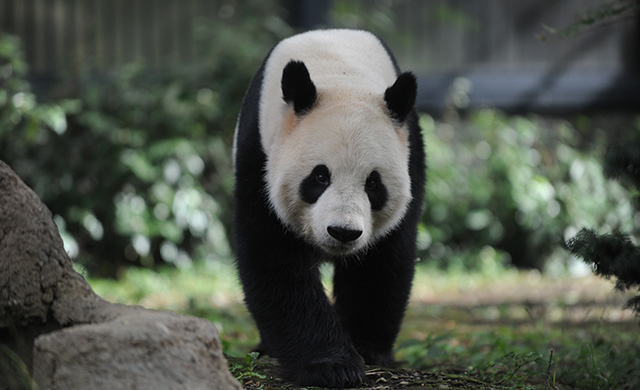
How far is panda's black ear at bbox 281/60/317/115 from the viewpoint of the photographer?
386cm

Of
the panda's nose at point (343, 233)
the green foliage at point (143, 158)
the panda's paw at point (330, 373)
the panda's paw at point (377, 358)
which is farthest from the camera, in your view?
the green foliage at point (143, 158)

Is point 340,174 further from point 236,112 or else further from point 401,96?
point 236,112

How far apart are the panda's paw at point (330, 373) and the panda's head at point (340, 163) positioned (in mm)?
533

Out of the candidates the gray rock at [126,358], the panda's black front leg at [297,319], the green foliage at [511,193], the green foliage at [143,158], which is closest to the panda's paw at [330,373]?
the panda's black front leg at [297,319]

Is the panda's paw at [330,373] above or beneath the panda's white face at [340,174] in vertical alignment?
beneath

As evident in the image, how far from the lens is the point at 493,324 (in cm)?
693

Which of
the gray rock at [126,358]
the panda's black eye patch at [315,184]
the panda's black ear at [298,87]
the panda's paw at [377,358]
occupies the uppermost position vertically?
the panda's black ear at [298,87]

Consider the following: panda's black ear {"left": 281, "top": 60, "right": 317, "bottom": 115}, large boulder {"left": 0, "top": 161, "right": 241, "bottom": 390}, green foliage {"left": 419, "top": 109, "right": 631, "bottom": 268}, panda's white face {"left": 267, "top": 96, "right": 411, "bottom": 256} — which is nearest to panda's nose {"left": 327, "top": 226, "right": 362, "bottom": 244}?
panda's white face {"left": 267, "top": 96, "right": 411, "bottom": 256}

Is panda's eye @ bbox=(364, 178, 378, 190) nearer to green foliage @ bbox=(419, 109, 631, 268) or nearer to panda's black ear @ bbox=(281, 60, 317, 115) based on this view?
panda's black ear @ bbox=(281, 60, 317, 115)

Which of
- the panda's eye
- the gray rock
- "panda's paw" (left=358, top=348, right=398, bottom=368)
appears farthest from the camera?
"panda's paw" (left=358, top=348, right=398, bottom=368)

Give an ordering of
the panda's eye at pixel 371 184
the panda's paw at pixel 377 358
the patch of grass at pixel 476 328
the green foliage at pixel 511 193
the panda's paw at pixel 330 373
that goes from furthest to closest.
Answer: the green foliage at pixel 511 193, the panda's paw at pixel 377 358, the patch of grass at pixel 476 328, the panda's eye at pixel 371 184, the panda's paw at pixel 330 373

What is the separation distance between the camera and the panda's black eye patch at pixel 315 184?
3.76 metres

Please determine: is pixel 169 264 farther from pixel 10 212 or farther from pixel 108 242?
pixel 10 212

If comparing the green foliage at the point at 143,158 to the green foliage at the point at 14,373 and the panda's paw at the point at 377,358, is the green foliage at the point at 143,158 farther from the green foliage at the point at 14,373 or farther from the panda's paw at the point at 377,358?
the green foliage at the point at 14,373
